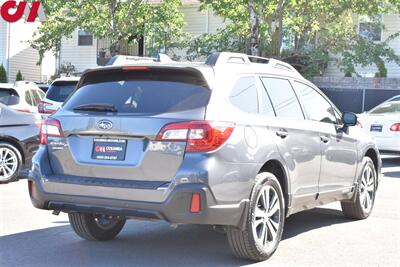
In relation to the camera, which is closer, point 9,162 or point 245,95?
point 245,95

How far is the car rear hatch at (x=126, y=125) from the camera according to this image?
5152 mm

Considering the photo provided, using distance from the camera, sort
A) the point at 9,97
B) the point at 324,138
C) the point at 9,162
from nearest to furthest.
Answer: the point at 324,138 → the point at 9,162 → the point at 9,97

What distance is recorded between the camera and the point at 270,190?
18.8 ft

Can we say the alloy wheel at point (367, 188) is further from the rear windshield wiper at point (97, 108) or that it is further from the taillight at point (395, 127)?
the taillight at point (395, 127)

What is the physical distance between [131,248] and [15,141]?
5367 millimetres

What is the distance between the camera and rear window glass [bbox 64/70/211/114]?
531 cm

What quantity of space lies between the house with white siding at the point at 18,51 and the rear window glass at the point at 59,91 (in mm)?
18884

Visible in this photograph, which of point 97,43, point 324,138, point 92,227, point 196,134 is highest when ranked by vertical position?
point 97,43

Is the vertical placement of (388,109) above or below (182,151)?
below

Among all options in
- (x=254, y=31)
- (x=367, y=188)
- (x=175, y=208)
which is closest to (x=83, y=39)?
(x=254, y=31)

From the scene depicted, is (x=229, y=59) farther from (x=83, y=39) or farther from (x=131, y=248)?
(x=83, y=39)

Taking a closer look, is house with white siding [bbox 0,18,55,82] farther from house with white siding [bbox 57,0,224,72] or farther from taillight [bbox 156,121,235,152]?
taillight [bbox 156,121,235,152]

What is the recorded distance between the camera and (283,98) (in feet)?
20.9

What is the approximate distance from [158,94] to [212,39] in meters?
19.4
